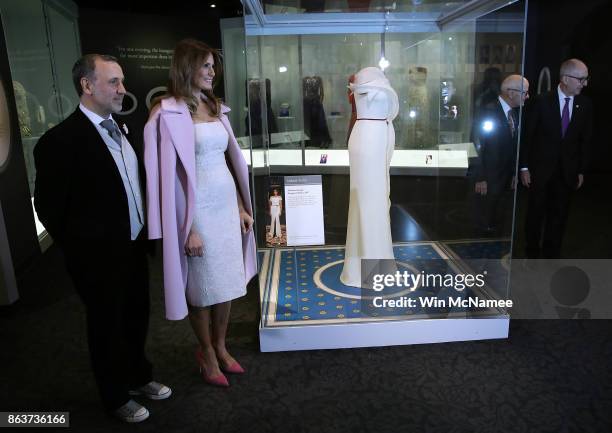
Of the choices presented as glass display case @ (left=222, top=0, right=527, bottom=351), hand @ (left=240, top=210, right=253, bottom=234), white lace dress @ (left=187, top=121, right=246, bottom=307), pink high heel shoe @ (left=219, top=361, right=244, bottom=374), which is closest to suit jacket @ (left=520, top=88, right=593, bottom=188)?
glass display case @ (left=222, top=0, right=527, bottom=351)

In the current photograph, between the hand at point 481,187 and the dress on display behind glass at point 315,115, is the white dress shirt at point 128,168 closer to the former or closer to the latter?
the dress on display behind glass at point 315,115

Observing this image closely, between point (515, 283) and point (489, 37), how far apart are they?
1932 mm

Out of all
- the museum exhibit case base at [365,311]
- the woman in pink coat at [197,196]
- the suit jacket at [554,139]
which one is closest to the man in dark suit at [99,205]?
the woman in pink coat at [197,196]

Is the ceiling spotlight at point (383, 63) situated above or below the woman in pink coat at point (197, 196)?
above

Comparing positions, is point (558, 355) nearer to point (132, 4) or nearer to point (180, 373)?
point (180, 373)

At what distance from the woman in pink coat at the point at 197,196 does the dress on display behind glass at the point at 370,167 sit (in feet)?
3.22

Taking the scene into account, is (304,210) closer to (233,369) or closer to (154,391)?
(233,369)

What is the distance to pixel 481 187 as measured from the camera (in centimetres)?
328

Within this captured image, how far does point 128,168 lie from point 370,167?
5.30 feet

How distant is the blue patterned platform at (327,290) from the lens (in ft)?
9.85

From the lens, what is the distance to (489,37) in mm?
3010

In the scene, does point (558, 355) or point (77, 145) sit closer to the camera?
point (77, 145)

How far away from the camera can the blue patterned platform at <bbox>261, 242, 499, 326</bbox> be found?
9.85 feet

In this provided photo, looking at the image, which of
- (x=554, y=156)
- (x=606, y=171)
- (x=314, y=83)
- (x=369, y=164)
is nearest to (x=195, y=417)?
(x=369, y=164)
